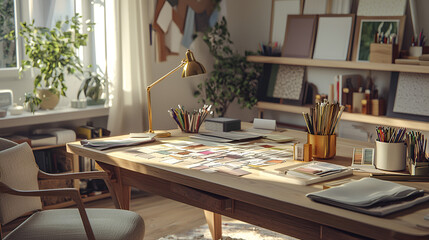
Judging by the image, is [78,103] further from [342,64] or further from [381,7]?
[381,7]

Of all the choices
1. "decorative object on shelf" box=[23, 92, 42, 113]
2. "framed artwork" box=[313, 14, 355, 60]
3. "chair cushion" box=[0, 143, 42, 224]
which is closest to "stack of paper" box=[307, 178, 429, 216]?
"chair cushion" box=[0, 143, 42, 224]

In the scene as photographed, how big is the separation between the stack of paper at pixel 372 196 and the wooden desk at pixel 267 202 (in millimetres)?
25

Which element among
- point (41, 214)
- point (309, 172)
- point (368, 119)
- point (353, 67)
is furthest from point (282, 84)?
point (41, 214)

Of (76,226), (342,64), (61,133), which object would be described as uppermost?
(342,64)

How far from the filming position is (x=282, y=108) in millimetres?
4535

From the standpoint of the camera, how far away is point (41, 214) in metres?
2.35

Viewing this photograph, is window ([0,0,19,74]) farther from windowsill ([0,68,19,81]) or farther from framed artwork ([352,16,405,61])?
framed artwork ([352,16,405,61])

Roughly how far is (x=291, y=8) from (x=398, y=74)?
47.7 inches

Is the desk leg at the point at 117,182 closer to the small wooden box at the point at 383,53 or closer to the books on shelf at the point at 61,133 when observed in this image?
the books on shelf at the point at 61,133

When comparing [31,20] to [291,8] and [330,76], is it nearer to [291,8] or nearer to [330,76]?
[291,8]

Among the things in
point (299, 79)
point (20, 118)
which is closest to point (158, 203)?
point (20, 118)

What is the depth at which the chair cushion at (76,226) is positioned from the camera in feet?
6.95

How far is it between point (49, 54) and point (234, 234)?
1900 millimetres

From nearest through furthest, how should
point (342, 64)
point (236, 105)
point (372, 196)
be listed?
1. point (372, 196)
2. point (342, 64)
3. point (236, 105)
